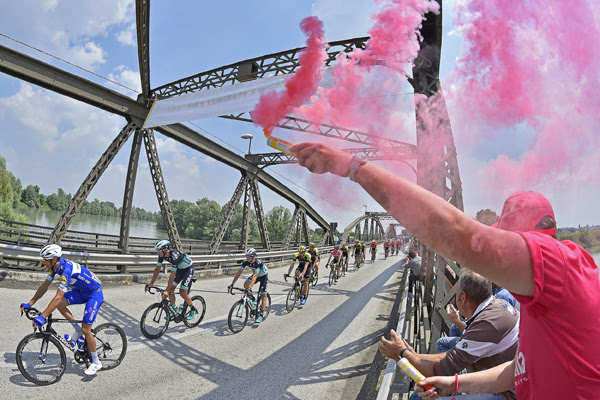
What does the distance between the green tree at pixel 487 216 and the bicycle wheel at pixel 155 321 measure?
622 cm

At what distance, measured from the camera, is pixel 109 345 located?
495cm

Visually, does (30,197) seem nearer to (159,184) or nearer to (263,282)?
(159,184)

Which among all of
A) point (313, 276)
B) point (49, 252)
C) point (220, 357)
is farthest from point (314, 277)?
point (49, 252)

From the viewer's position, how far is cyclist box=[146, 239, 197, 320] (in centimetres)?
685

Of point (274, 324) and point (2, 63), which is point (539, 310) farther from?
point (2, 63)

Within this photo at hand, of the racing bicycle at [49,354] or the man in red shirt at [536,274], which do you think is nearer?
the man in red shirt at [536,274]

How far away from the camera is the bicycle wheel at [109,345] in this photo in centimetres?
483

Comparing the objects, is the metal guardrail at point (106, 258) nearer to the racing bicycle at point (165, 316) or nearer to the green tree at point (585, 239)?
the racing bicycle at point (165, 316)

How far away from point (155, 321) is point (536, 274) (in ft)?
23.0

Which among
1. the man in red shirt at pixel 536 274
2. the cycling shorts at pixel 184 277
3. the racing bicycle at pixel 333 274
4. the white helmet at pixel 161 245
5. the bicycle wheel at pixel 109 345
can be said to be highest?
the man in red shirt at pixel 536 274

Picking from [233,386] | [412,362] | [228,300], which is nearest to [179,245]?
[228,300]

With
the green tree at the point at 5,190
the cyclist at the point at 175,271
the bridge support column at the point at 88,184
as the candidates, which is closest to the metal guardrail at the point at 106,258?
the bridge support column at the point at 88,184

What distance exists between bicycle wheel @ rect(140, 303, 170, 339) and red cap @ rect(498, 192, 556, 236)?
6644 mm

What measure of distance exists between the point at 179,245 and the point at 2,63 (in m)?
7.52
